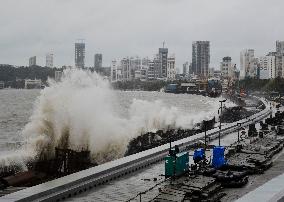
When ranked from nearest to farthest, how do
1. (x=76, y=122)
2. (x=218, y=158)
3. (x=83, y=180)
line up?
(x=83, y=180) → (x=218, y=158) → (x=76, y=122)

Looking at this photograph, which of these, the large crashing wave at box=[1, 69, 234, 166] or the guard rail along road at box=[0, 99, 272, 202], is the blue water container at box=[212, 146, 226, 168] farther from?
the large crashing wave at box=[1, 69, 234, 166]

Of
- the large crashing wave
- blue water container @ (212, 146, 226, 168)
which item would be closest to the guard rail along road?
blue water container @ (212, 146, 226, 168)

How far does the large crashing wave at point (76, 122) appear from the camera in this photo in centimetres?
3507

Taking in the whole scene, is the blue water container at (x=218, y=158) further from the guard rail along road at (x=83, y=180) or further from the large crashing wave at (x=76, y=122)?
the large crashing wave at (x=76, y=122)

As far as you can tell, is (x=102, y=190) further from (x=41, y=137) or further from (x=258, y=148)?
(x=41, y=137)

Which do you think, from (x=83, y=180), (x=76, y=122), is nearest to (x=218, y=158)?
(x=83, y=180)

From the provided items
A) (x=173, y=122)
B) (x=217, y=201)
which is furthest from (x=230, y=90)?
(x=217, y=201)

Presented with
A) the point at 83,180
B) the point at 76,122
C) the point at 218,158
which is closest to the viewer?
the point at 83,180

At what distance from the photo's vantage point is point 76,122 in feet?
124

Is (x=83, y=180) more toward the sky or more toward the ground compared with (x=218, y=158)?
more toward the ground

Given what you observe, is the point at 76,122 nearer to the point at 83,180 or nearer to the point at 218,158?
the point at 218,158

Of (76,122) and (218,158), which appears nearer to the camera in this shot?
(218,158)

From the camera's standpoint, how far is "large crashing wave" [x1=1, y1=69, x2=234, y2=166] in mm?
35069

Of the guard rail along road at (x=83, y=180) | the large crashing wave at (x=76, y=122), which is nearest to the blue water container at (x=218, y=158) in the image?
the guard rail along road at (x=83, y=180)
